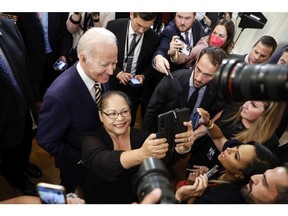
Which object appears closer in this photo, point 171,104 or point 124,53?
point 171,104

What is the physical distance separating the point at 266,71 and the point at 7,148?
1730 millimetres

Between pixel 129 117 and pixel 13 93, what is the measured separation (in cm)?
75

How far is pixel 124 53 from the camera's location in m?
2.42

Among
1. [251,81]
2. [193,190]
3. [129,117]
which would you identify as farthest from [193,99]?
[251,81]

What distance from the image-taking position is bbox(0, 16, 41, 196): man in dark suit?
173 centimetres

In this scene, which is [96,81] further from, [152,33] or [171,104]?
[152,33]

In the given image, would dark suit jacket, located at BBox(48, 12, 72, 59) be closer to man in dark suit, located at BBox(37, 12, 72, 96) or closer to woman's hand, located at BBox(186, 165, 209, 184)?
man in dark suit, located at BBox(37, 12, 72, 96)

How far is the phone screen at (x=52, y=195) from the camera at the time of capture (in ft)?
3.11

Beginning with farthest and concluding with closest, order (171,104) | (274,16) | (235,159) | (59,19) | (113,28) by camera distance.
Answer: (274,16) < (59,19) < (113,28) < (171,104) < (235,159)

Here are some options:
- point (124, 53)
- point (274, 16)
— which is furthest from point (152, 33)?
point (274, 16)

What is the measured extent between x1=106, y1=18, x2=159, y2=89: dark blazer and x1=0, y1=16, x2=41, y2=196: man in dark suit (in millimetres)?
723

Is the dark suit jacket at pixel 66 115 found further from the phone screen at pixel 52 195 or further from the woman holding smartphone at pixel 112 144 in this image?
the phone screen at pixel 52 195

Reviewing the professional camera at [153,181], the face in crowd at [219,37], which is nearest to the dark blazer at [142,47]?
the face in crowd at [219,37]

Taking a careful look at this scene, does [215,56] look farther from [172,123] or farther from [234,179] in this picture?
[234,179]
